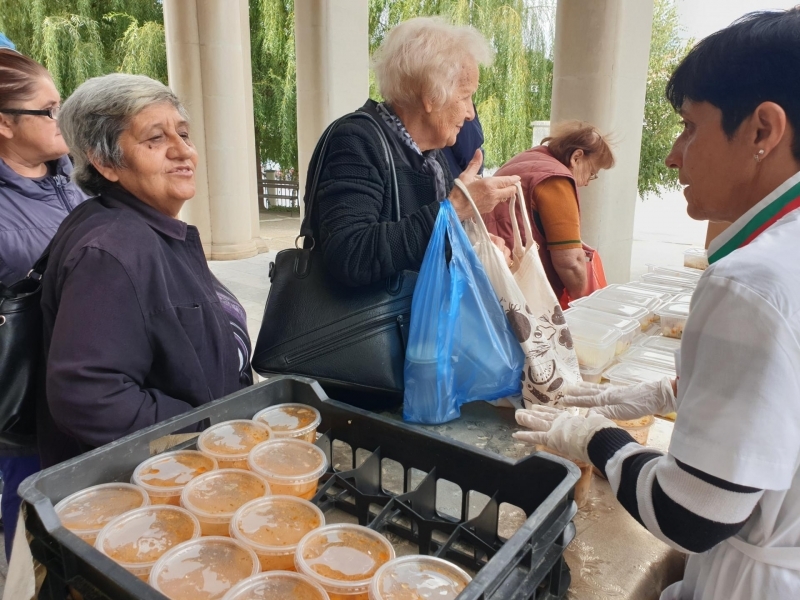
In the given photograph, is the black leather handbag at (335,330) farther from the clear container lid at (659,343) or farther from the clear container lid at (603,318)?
the clear container lid at (659,343)

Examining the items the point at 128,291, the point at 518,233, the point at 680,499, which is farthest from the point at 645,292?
the point at 128,291

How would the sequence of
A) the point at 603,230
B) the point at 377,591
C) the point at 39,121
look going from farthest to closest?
the point at 603,230 < the point at 39,121 < the point at 377,591

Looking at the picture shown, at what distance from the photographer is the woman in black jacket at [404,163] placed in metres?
1.87

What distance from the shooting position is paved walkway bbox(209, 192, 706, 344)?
8.38 metres

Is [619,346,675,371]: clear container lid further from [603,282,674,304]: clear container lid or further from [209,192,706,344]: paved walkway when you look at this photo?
[209,192,706,344]: paved walkway

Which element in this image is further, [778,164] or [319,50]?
[319,50]

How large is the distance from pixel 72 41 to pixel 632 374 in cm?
1513

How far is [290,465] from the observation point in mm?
1203

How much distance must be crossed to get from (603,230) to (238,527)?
5.03m

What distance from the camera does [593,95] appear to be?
504 cm

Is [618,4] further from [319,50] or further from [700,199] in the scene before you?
[700,199]

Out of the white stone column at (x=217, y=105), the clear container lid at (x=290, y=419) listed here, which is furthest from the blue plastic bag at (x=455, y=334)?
the white stone column at (x=217, y=105)

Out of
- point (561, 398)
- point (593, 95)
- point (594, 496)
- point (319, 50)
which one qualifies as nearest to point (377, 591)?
point (594, 496)

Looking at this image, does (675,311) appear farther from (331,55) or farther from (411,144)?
(331,55)
